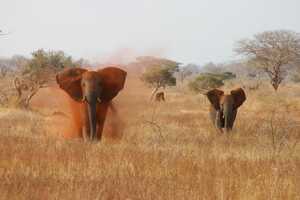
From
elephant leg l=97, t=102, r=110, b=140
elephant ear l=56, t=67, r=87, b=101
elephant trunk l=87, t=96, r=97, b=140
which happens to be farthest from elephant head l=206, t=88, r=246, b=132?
elephant trunk l=87, t=96, r=97, b=140

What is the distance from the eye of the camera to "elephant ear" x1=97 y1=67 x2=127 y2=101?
1552 centimetres

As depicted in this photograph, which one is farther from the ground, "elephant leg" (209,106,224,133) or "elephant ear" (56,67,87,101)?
"elephant ear" (56,67,87,101)

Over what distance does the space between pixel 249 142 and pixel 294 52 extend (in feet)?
142

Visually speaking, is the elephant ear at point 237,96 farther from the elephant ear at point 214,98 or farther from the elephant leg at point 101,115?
the elephant leg at point 101,115

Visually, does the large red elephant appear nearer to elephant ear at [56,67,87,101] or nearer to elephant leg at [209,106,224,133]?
elephant ear at [56,67,87,101]

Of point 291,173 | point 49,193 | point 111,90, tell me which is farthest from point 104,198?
point 111,90

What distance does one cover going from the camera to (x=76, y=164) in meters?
9.33

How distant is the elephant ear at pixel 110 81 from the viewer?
1552cm

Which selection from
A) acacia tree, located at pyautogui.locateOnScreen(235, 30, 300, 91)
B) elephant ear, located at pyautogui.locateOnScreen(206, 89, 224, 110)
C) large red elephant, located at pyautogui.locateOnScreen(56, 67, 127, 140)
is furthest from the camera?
acacia tree, located at pyautogui.locateOnScreen(235, 30, 300, 91)

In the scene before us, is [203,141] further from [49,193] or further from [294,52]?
[294,52]

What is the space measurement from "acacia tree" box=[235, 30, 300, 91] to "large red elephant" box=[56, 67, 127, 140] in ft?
135

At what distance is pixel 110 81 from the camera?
620 inches

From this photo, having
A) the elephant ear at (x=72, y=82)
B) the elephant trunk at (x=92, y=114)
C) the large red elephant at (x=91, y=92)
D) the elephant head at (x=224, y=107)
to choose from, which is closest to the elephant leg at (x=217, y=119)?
the elephant head at (x=224, y=107)

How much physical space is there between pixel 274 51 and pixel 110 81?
144ft
